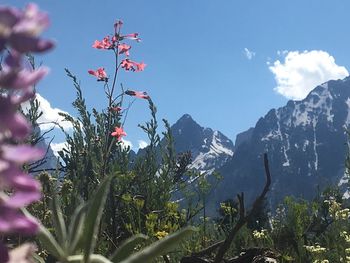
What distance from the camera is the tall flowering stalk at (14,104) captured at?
1.56 ft

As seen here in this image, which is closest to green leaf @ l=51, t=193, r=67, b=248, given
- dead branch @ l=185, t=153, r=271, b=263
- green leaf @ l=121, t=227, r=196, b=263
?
green leaf @ l=121, t=227, r=196, b=263

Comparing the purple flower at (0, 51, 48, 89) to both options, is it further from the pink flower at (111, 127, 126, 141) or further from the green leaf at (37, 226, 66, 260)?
the pink flower at (111, 127, 126, 141)

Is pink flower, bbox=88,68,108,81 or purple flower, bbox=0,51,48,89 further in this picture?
pink flower, bbox=88,68,108,81

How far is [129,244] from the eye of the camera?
129cm

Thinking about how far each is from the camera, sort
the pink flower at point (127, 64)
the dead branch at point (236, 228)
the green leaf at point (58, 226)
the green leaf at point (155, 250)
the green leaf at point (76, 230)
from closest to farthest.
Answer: the green leaf at point (155, 250), the green leaf at point (76, 230), the green leaf at point (58, 226), the dead branch at point (236, 228), the pink flower at point (127, 64)

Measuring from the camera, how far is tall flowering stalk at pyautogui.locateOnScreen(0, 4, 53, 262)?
48 centimetres

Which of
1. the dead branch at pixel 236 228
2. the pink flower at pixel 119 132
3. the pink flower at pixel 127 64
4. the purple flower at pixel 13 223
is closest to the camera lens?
the purple flower at pixel 13 223

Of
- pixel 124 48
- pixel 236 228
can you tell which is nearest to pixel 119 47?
pixel 124 48

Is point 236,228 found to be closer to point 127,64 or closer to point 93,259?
point 93,259

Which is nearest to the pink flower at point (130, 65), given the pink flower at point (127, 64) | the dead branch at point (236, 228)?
the pink flower at point (127, 64)

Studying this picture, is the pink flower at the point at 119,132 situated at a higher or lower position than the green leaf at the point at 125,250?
higher

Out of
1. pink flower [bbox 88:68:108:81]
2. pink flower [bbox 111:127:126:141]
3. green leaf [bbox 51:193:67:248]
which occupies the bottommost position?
green leaf [bbox 51:193:67:248]

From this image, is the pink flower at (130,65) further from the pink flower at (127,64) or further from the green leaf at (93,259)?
the green leaf at (93,259)

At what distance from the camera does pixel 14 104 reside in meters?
0.51
